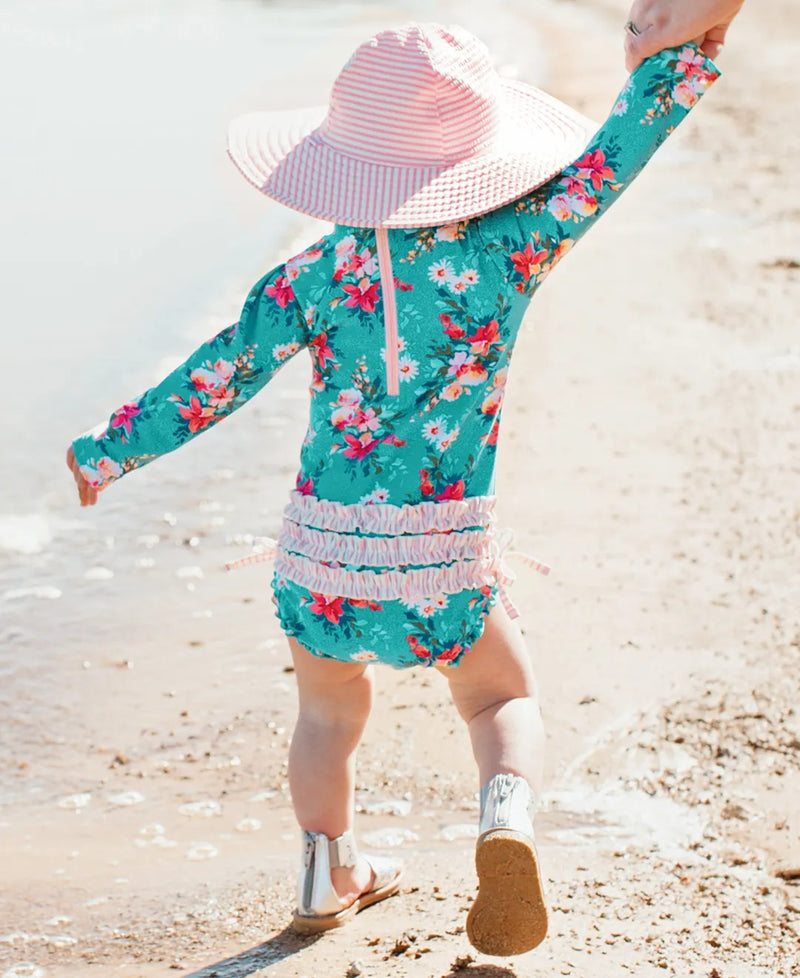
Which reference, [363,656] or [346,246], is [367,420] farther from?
[363,656]

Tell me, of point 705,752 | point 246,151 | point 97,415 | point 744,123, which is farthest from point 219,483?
point 744,123

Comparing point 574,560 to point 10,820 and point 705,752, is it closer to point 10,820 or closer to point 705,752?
point 705,752

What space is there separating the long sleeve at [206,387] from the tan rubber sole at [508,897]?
0.85 meters

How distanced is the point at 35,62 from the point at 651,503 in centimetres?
1096

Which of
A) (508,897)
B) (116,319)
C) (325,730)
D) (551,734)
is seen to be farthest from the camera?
(116,319)

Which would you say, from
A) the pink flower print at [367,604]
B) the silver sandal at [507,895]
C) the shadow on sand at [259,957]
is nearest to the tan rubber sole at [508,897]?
the silver sandal at [507,895]

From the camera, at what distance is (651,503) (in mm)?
4551

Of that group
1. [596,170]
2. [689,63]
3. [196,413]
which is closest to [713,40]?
[689,63]

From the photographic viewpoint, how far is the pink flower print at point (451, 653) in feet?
7.79

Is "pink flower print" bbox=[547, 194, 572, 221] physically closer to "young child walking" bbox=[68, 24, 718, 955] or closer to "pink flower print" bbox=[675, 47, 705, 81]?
"young child walking" bbox=[68, 24, 718, 955]

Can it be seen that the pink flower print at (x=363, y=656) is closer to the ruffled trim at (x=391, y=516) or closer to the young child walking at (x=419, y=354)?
the young child walking at (x=419, y=354)

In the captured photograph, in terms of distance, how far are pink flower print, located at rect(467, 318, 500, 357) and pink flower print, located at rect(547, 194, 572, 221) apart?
0.23 feet

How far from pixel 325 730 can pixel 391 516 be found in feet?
1.53

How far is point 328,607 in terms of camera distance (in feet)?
7.83
